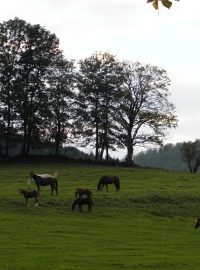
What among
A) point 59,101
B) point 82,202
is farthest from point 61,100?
point 82,202

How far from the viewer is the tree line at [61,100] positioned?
7431cm

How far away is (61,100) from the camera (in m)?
76.4

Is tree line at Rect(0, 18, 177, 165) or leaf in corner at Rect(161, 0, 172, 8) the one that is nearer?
leaf in corner at Rect(161, 0, 172, 8)

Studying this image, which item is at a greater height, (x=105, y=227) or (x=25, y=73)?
(x=25, y=73)

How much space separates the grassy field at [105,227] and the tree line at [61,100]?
60.1ft

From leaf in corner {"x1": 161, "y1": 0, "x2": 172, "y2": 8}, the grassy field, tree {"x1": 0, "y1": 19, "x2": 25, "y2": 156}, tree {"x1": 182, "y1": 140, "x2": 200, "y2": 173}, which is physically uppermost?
tree {"x1": 0, "y1": 19, "x2": 25, "y2": 156}

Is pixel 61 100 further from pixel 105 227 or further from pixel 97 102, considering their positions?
pixel 105 227

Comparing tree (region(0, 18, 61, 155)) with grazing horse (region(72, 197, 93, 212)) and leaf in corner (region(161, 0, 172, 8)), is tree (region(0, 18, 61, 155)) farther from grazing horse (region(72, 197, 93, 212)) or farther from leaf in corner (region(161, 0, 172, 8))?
leaf in corner (region(161, 0, 172, 8))

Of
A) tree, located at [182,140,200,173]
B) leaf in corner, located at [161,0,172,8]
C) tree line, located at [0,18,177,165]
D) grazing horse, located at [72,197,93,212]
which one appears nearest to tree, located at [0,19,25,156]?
tree line, located at [0,18,177,165]

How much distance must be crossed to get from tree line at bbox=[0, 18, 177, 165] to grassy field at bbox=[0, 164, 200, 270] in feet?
60.1

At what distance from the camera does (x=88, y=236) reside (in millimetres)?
26734

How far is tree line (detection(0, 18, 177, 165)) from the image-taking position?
7431 centimetres

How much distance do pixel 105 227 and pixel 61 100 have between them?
47.4 metres

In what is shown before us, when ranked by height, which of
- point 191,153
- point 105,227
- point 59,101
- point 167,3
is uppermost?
point 59,101
